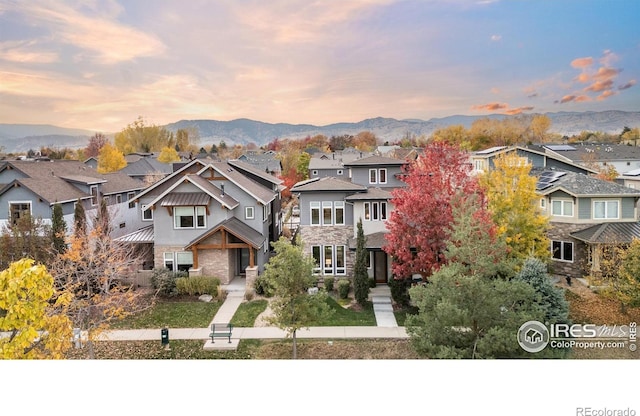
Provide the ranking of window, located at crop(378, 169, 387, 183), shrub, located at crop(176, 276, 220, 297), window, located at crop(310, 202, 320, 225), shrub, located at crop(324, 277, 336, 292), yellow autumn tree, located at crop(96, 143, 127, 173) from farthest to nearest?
window, located at crop(378, 169, 387, 183), window, located at crop(310, 202, 320, 225), shrub, located at crop(324, 277, 336, 292), shrub, located at crop(176, 276, 220, 297), yellow autumn tree, located at crop(96, 143, 127, 173)

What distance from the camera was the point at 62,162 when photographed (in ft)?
19.5

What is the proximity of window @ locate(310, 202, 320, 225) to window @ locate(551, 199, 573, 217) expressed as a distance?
5011mm

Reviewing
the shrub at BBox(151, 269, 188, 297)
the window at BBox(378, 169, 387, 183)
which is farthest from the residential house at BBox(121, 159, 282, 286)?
the window at BBox(378, 169, 387, 183)

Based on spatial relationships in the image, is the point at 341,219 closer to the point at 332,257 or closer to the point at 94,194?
the point at 332,257

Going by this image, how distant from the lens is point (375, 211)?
9617 millimetres

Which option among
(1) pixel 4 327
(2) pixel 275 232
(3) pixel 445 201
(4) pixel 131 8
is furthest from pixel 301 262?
(2) pixel 275 232

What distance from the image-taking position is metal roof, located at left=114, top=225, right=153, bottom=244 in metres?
9.30

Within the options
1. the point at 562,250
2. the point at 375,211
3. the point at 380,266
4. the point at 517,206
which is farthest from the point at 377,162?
the point at 562,250

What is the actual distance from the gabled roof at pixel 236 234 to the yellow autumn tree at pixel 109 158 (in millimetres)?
3553

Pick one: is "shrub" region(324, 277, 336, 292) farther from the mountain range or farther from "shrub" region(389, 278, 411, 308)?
the mountain range

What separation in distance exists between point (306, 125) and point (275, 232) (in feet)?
23.7

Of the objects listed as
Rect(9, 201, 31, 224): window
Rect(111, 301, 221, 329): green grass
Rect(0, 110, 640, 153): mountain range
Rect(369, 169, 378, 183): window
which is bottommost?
Rect(111, 301, 221, 329): green grass

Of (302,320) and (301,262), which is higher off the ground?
(301,262)

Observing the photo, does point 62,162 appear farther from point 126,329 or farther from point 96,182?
point 126,329
